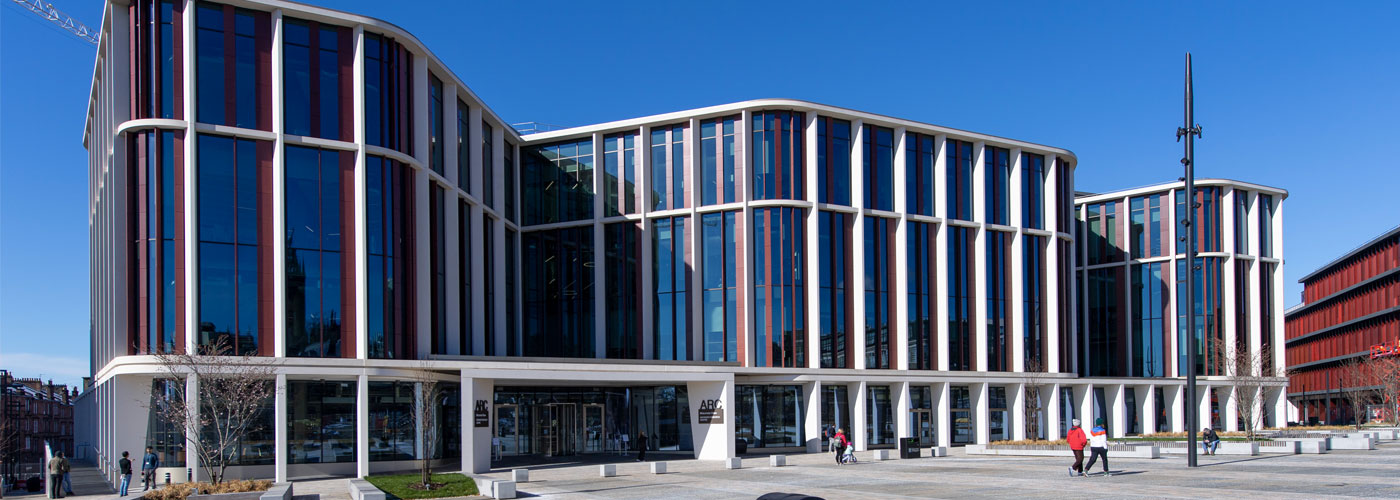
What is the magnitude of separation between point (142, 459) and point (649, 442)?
2232 cm

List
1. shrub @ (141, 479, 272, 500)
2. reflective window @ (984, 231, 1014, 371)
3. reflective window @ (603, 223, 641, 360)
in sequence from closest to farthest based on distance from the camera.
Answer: shrub @ (141, 479, 272, 500)
reflective window @ (603, 223, 641, 360)
reflective window @ (984, 231, 1014, 371)

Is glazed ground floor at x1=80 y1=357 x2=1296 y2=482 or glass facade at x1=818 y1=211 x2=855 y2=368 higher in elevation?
glass facade at x1=818 y1=211 x2=855 y2=368

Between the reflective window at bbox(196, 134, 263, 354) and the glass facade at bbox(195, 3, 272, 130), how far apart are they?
875 mm

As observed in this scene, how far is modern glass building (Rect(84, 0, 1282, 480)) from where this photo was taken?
118ft

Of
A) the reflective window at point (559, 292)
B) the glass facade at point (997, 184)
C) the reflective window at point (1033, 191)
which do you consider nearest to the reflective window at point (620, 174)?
the reflective window at point (559, 292)

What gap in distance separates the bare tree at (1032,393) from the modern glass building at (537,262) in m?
0.21

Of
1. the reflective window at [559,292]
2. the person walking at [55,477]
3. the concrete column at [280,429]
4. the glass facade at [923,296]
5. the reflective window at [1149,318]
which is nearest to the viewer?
the person walking at [55,477]

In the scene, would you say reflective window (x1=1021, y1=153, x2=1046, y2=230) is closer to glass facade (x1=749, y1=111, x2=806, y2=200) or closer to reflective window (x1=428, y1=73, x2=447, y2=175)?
glass facade (x1=749, y1=111, x2=806, y2=200)

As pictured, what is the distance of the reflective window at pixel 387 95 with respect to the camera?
1544 inches

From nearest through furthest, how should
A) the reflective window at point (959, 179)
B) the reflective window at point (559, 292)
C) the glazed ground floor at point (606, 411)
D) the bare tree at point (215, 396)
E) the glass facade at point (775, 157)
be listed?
1. the bare tree at point (215, 396)
2. the glazed ground floor at point (606, 411)
3. the glass facade at point (775, 157)
4. the reflective window at point (559, 292)
5. the reflective window at point (959, 179)

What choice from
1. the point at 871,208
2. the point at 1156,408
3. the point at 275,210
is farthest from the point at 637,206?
the point at 1156,408

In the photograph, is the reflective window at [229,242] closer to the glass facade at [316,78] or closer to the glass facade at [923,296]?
the glass facade at [316,78]

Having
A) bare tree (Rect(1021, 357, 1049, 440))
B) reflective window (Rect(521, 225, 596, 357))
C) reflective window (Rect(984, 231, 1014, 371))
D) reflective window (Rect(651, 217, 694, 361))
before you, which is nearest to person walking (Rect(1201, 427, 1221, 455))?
bare tree (Rect(1021, 357, 1049, 440))

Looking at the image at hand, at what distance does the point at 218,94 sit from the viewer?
36.3 meters
